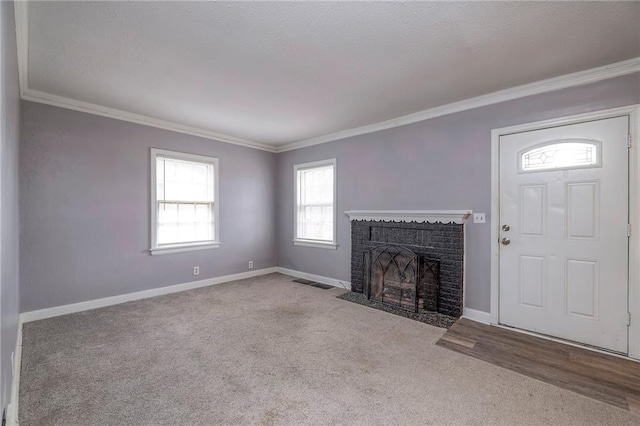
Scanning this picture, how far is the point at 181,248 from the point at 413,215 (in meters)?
3.51

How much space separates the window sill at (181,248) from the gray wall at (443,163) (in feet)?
5.86

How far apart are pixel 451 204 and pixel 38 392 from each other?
13.7 ft

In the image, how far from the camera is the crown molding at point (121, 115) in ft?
10.7

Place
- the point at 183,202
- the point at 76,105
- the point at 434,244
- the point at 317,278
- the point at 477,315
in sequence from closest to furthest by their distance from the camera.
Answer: the point at 477,315
the point at 76,105
the point at 434,244
the point at 183,202
the point at 317,278

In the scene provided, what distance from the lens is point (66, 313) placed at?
342 centimetres

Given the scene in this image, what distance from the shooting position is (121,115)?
151 inches

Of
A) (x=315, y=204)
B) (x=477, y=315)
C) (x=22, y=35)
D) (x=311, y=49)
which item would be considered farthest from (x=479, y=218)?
(x=22, y=35)

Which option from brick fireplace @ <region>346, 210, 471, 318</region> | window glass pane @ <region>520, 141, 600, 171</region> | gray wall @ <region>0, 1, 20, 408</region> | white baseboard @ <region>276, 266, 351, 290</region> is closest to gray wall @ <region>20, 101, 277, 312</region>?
white baseboard @ <region>276, 266, 351, 290</region>

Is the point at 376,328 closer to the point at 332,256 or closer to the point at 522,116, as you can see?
the point at 332,256

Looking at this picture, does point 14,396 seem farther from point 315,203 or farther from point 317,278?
point 315,203

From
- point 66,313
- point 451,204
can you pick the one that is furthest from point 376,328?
point 66,313

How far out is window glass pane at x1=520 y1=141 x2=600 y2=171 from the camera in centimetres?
270

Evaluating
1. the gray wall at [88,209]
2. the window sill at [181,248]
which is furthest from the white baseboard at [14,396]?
the window sill at [181,248]

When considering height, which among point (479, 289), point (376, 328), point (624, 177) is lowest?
point (376, 328)
